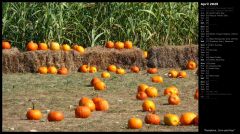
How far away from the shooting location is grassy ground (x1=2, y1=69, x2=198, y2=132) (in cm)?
801

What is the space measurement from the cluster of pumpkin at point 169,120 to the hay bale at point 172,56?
20.5ft

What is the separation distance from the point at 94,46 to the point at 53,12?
1185mm

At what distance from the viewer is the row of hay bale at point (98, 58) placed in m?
13.3

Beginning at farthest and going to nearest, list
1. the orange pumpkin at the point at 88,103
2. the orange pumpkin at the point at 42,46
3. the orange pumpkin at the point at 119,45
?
the orange pumpkin at the point at 119,45
the orange pumpkin at the point at 42,46
the orange pumpkin at the point at 88,103

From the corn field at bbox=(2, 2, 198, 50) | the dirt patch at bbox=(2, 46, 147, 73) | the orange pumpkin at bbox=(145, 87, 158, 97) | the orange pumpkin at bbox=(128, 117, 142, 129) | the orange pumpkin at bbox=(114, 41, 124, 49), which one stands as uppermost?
the corn field at bbox=(2, 2, 198, 50)

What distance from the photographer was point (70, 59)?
13711 mm

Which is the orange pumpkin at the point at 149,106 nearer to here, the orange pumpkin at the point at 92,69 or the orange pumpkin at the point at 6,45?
the orange pumpkin at the point at 92,69

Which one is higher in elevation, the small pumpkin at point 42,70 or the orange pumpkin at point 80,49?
the orange pumpkin at point 80,49

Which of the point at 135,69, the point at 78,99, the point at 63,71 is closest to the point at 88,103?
the point at 78,99

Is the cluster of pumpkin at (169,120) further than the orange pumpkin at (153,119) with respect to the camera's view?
No

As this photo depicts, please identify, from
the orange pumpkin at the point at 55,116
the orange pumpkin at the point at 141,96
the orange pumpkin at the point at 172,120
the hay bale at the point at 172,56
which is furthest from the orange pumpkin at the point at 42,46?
the orange pumpkin at the point at 172,120

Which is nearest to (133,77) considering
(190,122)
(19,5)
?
(19,5)

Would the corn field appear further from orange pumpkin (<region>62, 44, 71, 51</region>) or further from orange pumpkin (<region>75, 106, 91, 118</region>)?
orange pumpkin (<region>75, 106, 91, 118</region>)

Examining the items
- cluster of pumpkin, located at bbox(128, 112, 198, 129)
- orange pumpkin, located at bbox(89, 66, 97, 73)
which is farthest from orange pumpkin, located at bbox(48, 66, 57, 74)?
cluster of pumpkin, located at bbox(128, 112, 198, 129)
